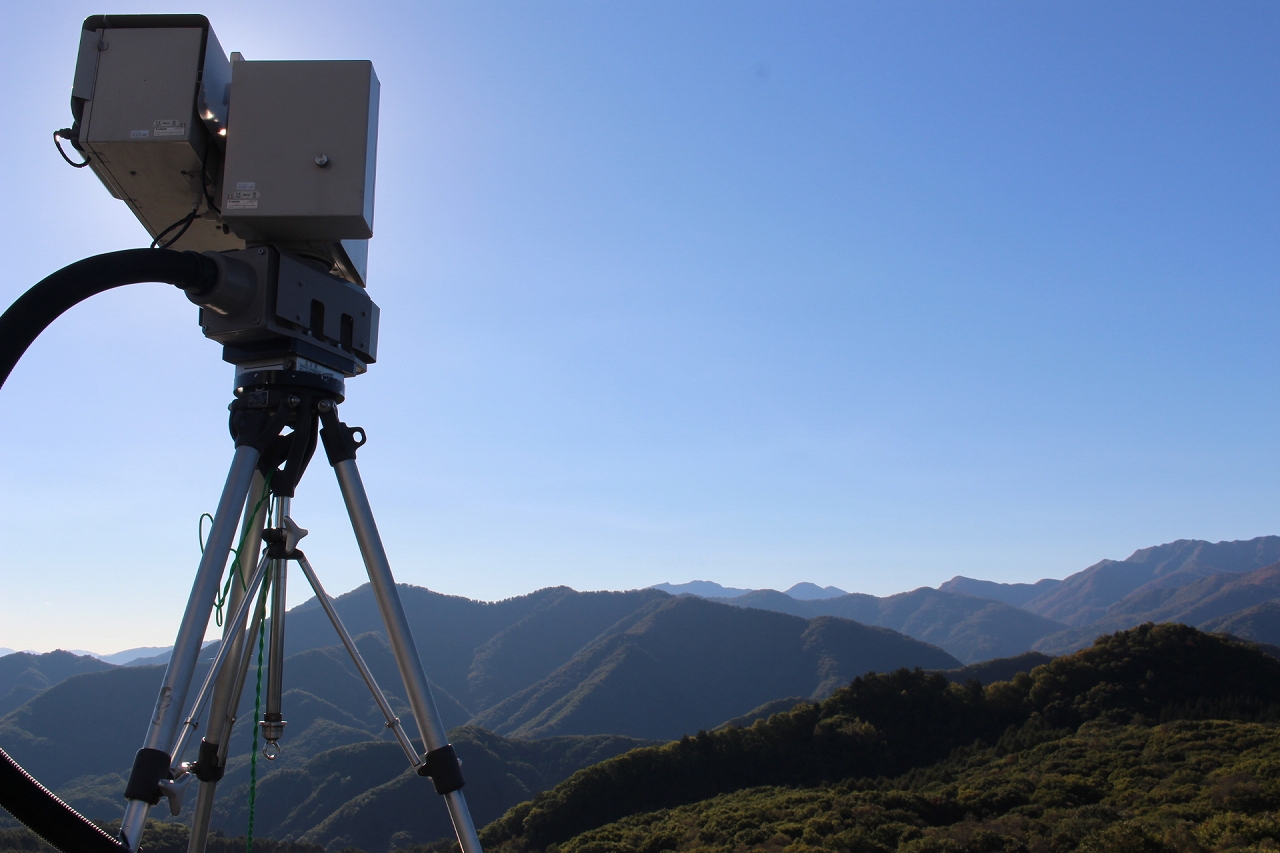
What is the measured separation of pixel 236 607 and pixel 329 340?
89 cm

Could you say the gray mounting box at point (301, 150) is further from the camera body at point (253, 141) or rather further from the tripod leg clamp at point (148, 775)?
the tripod leg clamp at point (148, 775)

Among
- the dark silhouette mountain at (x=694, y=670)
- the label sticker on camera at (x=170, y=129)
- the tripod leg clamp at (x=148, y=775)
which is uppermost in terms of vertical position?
the label sticker on camera at (x=170, y=129)

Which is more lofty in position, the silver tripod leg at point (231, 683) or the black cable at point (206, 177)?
the black cable at point (206, 177)

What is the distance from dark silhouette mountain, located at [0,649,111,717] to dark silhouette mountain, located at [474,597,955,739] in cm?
6540

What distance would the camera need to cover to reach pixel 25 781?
179cm

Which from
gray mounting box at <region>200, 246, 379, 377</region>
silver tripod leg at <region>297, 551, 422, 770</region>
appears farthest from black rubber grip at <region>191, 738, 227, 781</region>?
gray mounting box at <region>200, 246, 379, 377</region>

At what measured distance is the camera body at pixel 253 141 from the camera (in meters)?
2.49

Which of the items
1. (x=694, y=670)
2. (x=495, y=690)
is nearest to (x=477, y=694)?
(x=495, y=690)

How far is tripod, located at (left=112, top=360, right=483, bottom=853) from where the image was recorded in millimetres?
2289

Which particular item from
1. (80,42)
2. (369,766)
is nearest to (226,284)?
(80,42)

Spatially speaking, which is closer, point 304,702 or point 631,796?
point 631,796

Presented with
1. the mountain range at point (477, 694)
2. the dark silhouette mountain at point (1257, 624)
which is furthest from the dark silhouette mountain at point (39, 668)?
the dark silhouette mountain at point (1257, 624)

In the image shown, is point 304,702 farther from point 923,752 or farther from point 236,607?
point 236,607

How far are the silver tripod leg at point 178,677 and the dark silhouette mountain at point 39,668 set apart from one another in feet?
464
